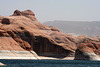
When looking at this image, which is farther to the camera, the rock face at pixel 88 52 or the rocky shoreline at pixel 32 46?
the rocky shoreline at pixel 32 46

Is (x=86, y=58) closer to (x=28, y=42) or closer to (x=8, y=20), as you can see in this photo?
(x=28, y=42)

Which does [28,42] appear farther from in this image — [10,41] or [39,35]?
[10,41]

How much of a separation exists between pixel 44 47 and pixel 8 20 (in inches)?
1132

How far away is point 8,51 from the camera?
13512 cm

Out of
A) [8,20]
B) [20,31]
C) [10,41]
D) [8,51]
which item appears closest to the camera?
[8,51]

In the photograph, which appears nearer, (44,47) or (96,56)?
(96,56)

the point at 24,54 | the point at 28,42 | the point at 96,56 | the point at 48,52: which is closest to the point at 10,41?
the point at 24,54

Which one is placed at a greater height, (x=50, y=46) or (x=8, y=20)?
(x=8, y=20)

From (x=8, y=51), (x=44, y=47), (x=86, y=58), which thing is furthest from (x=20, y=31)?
(x=86, y=58)

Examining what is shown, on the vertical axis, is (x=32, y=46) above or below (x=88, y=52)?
below

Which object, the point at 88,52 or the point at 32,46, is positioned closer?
the point at 88,52

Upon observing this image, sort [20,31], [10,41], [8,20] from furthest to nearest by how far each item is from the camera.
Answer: [8,20]
[20,31]
[10,41]

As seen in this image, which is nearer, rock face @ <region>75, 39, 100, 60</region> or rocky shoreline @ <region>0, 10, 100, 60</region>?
rock face @ <region>75, 39, 100, 60</region>

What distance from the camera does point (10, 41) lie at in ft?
493
